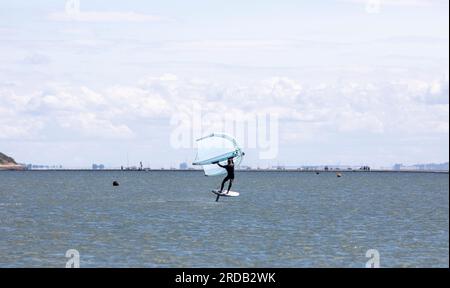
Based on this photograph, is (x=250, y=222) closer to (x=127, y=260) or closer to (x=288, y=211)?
(x=288, y=211)

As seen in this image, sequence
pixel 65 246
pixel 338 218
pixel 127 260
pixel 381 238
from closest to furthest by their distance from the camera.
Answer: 1. pixel 127 260
2. pixel 65 246
3. pixel 381 238
4. pixel 338 218

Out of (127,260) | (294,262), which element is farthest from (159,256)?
(294,262)

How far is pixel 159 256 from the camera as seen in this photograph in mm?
41438

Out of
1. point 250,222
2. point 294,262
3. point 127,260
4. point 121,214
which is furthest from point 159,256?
point 121,214

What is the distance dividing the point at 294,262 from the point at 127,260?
8.78 m
